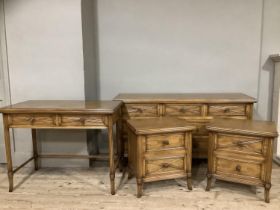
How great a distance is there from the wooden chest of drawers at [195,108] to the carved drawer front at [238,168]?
493 mm

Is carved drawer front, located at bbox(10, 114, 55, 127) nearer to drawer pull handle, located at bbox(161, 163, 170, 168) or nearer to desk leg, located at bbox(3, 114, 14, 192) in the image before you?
desk leg, located at bbox(3, 114, 14, 192)

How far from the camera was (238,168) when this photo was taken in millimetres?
2318

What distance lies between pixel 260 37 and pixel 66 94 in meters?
2.29

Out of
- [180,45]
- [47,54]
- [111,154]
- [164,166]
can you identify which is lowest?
[164,166]

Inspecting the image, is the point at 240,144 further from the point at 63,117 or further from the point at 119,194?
the point at 63,117

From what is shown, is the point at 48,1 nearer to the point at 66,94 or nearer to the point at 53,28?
the point at 53,28

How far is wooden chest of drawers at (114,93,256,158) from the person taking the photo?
277 cm

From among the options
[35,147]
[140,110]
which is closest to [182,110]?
[140,110]

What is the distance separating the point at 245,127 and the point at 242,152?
215mm

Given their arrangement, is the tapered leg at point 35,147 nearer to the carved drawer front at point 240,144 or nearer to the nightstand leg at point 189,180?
the nightstand leg at point 189,180

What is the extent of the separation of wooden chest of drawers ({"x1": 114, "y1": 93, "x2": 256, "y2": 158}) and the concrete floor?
559 mm

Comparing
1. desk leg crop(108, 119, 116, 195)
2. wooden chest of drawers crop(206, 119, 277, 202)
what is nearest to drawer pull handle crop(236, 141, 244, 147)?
wooden chest of drawers crop(206, 119, 277, 202)

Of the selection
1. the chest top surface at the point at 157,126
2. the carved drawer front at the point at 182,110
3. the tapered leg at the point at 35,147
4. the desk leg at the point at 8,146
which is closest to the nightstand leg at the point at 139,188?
the chest top surface at the point at 157,126

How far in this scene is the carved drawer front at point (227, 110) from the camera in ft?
9.10
